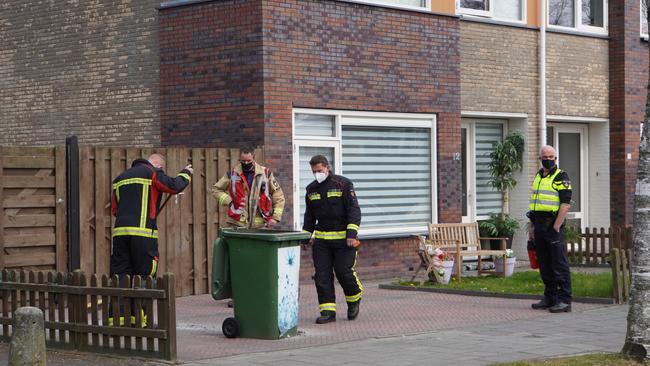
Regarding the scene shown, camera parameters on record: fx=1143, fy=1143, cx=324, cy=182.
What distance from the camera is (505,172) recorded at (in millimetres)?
20453

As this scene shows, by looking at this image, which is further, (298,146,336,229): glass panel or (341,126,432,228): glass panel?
(341,126,432,228): glass panel

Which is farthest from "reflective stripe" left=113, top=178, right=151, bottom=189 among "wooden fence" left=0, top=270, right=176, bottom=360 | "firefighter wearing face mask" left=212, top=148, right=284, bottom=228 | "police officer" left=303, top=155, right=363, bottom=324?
"firefighter wearing face mask" left=212, top=148, right=284, bottom=228

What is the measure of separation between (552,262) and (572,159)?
983cm

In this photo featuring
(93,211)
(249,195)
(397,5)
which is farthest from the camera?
(397,5)

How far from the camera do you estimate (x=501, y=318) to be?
42.3 feet

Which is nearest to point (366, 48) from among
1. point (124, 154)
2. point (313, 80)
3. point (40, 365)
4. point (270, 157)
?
point (313, 80)

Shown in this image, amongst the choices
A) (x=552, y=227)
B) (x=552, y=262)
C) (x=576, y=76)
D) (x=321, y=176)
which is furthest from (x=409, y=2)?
(x=321, y=176)

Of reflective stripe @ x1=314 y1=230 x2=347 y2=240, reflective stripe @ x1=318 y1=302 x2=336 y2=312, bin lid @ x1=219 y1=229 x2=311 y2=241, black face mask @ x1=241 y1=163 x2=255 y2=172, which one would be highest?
black face mask @ x1=241 y1=163 x2=255 y2=172

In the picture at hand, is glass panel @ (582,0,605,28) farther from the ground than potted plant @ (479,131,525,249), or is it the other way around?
glass panel @ (582,0,605,28)

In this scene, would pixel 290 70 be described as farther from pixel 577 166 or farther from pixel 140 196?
pixel 577 166

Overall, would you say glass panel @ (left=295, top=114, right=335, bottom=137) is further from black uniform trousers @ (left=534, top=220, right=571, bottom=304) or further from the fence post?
the fence post

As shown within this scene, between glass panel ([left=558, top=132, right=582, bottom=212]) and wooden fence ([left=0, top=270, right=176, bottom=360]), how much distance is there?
538 inches

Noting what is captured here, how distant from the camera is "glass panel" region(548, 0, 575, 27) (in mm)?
21438

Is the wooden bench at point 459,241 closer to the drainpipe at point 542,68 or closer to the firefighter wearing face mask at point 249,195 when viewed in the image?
the drainpipe at point 542,68
